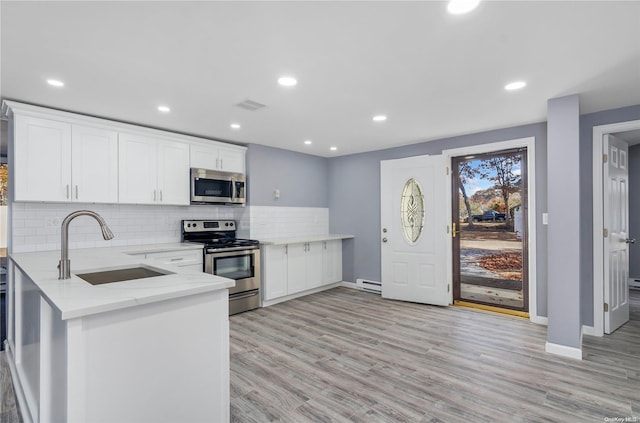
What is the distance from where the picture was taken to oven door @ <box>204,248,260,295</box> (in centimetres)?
403

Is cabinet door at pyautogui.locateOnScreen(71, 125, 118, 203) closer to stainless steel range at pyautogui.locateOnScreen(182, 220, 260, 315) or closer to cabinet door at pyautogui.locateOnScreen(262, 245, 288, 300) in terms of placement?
stainless steel range at pyautogui.locateOnScreen(182, 220, 260, 315)

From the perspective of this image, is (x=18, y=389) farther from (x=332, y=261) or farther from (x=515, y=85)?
(x=515, y=85)

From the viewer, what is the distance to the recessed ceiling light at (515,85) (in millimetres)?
2699

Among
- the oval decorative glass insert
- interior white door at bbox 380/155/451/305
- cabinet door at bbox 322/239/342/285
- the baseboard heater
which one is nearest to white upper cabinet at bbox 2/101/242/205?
cabinet door at bbox 322/239/342/285

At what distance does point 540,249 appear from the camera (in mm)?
3824

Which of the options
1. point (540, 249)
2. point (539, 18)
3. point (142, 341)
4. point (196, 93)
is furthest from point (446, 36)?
point (540, 249)

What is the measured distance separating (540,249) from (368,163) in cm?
276

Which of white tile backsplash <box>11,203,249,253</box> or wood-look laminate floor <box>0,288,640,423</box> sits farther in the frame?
white tile backsplash <box>11,203,249,253</box>

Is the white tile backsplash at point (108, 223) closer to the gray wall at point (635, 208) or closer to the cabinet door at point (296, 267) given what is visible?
the cabinet door at point (296, 267)

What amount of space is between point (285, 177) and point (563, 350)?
4.09m

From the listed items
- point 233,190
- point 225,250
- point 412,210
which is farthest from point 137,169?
point 412,210

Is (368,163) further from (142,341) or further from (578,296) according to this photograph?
(142,341)

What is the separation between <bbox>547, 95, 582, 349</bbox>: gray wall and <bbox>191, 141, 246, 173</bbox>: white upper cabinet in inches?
149

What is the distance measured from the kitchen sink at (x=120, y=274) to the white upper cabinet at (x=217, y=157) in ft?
7.13
